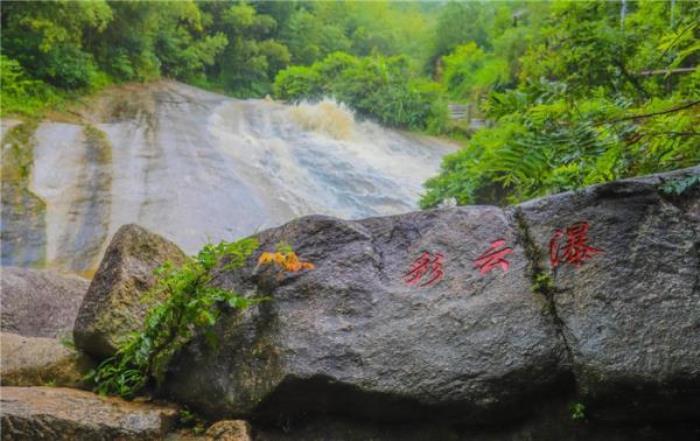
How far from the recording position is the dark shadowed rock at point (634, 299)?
7.91ft

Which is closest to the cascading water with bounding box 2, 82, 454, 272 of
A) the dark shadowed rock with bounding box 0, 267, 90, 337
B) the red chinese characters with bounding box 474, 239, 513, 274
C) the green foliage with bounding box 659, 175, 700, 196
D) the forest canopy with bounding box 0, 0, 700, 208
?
the forest canopy with bounding box 0, 0, 700, 208

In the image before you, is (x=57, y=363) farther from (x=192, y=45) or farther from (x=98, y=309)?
(x=192, y=45)

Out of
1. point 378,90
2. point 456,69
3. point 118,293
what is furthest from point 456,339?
point 456,69

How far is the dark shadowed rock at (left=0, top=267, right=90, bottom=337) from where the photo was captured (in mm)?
4741

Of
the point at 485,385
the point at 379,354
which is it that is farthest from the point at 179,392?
the point at 485,385

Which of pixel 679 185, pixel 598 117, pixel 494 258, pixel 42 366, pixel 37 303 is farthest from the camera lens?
pixel 37 303

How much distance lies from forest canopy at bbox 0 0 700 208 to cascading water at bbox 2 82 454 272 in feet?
5.13

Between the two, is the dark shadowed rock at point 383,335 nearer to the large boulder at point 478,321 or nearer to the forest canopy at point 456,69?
the large boulder at point 478,321

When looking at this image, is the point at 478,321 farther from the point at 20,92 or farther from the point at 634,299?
the point at 20,92

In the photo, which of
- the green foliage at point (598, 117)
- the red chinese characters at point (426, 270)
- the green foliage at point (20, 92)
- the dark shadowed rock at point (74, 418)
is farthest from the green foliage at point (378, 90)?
the dark shadowed rock at point (74, 418)

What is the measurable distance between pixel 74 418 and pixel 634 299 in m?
2.48

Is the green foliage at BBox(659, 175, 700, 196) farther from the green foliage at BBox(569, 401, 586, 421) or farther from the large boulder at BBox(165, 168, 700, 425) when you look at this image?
the green foliage at BBox(569, 401, 586, 421)

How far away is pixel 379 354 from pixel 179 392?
1098 millimetres

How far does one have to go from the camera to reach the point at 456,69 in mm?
22234
